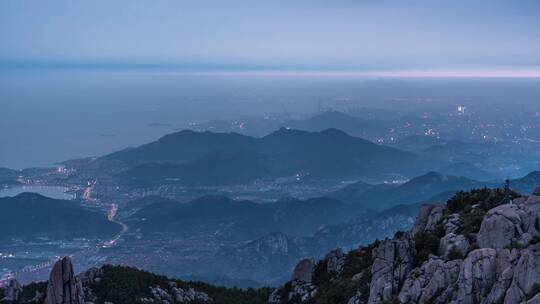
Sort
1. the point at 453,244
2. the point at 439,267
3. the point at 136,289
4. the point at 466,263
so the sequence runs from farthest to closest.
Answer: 1. the point at 136,289
2. the point at 453,244
3. the point at 439,267
4. the point at 466,263

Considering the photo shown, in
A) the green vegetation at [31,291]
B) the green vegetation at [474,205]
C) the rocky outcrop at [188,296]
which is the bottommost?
the rocky outcrop at [188,296]

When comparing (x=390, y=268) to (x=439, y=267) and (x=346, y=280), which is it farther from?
(x=346, y=280)

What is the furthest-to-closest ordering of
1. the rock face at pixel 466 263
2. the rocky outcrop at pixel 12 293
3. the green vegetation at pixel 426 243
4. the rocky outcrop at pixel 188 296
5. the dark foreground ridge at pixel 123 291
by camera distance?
the rocky outcrop at pixel 188 296 < the rocky outcrop at pixel 12 293 < the dark foreground ridge at pixel 123 291 < the green vegetation at pixel 426 243 < the rock face at pixel 466 263

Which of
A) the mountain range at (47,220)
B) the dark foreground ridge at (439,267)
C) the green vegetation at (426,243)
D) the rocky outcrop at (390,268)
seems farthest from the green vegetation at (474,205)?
the mountain range at (47,220)

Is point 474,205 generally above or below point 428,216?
above

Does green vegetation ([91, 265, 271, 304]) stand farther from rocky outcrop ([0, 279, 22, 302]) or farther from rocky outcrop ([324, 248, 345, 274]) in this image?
rocky outcrop ([324, 248, 345, 274])

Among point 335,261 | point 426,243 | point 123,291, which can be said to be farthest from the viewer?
point 123,291

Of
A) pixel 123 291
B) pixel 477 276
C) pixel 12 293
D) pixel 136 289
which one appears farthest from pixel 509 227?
pixel 12 293

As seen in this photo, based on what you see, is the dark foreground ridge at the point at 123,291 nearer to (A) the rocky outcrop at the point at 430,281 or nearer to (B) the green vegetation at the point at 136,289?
(B) the green vegetation at the point at 136,289
